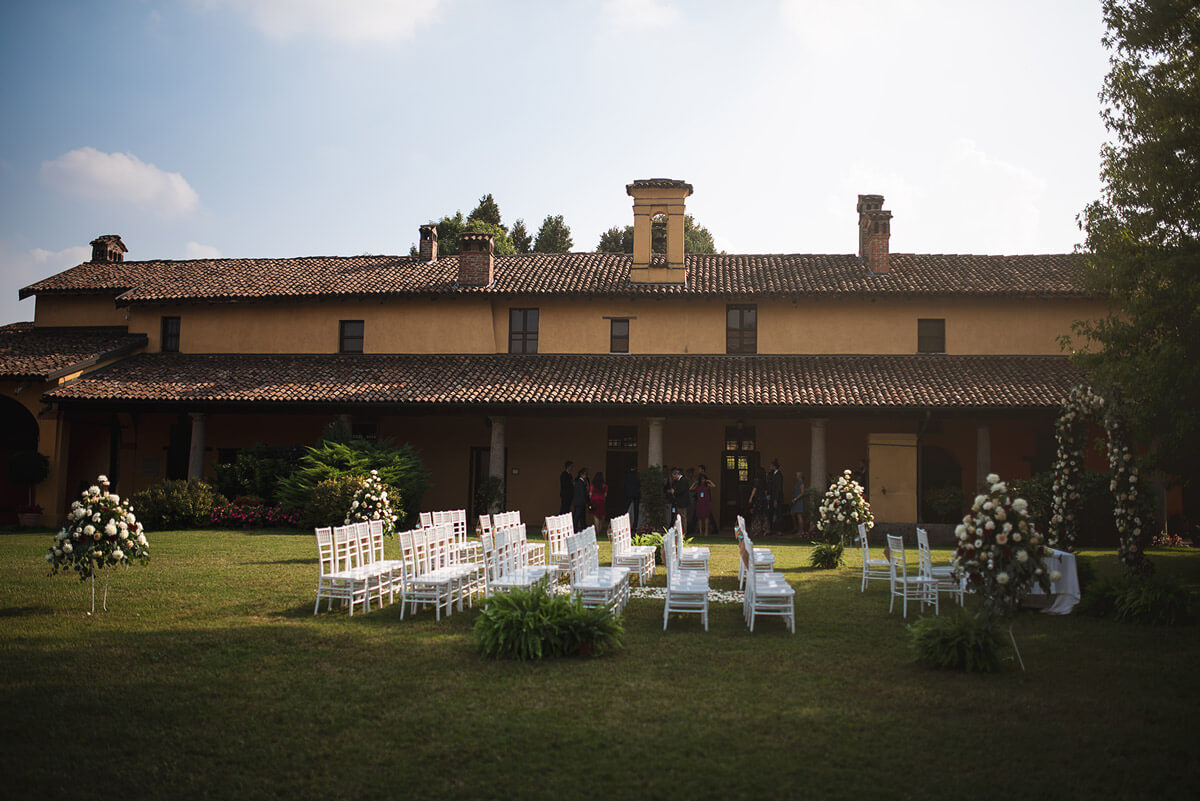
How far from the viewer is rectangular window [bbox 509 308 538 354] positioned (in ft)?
79.3

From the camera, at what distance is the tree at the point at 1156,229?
12180 mm

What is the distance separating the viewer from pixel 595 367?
22828 mm

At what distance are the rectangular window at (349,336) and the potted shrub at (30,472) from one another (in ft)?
27.1

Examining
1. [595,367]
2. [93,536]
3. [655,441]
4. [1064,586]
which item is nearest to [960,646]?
[1064,586]

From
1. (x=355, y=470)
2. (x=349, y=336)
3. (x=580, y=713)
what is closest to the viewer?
(x=580, y=713)

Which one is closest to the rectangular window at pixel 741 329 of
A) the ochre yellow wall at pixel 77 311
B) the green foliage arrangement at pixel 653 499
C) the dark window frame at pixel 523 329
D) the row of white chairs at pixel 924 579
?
the green foliage arrangement at pixel 653 499

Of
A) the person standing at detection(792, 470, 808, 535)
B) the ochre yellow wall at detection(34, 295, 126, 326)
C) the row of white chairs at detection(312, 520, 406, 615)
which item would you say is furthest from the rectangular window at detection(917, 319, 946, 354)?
the ochre yellow wall at detection(34, 295, 126, 326)

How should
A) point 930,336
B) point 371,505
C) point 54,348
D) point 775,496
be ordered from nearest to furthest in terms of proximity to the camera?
point 371,505
point 775,496
point 930,336
point 54,348

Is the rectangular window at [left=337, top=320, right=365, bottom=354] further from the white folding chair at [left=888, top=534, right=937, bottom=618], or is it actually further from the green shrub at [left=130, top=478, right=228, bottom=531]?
the white folding chair at [left=888, top=534, right=937, bottom=618]

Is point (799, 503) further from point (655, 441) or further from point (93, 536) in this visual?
point (93, 536)

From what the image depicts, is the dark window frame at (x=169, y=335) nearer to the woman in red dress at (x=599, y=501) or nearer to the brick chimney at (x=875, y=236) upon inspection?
the woman in red dress at (x=599, y=501)

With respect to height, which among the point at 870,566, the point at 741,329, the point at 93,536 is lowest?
the point at 870,566

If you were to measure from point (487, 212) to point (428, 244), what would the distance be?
21.6m

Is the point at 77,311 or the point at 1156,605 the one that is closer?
the point at 1156,605
